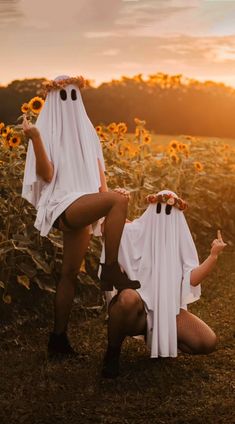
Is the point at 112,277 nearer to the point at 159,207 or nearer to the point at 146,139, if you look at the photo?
the point at 159,207

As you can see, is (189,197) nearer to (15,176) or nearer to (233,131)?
(15,176)

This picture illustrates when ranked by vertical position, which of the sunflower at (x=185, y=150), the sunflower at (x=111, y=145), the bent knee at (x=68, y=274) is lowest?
the bent knee at (x=68, y=274)

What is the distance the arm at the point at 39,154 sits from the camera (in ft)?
12.2

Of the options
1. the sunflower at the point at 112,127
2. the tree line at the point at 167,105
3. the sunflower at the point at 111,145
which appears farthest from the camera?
the tree line at the point at 167,105

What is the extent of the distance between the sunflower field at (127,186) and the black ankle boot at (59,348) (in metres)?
0.45

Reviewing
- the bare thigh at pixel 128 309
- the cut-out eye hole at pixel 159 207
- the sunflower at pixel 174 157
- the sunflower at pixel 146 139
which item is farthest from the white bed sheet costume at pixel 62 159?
the sunflower at pixel 174 157

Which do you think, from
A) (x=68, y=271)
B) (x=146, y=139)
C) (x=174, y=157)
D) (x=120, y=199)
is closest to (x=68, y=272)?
(x=68, y=271)

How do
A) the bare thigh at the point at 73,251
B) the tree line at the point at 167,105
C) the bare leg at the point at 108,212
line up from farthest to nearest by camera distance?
the tree line at the point at 167,105, the bare thigh at the point at 73,251, the bare leg at the point at 108,212

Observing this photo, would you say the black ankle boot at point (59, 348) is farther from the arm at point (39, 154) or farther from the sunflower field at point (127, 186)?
the arm at point (39, 154)

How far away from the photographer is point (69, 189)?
3.83 meters

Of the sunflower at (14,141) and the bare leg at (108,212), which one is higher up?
the sunflower at (14,141)

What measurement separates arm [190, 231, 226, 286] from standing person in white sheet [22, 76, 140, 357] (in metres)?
0.29

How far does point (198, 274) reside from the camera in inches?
152

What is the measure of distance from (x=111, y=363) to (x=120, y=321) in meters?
0.22
